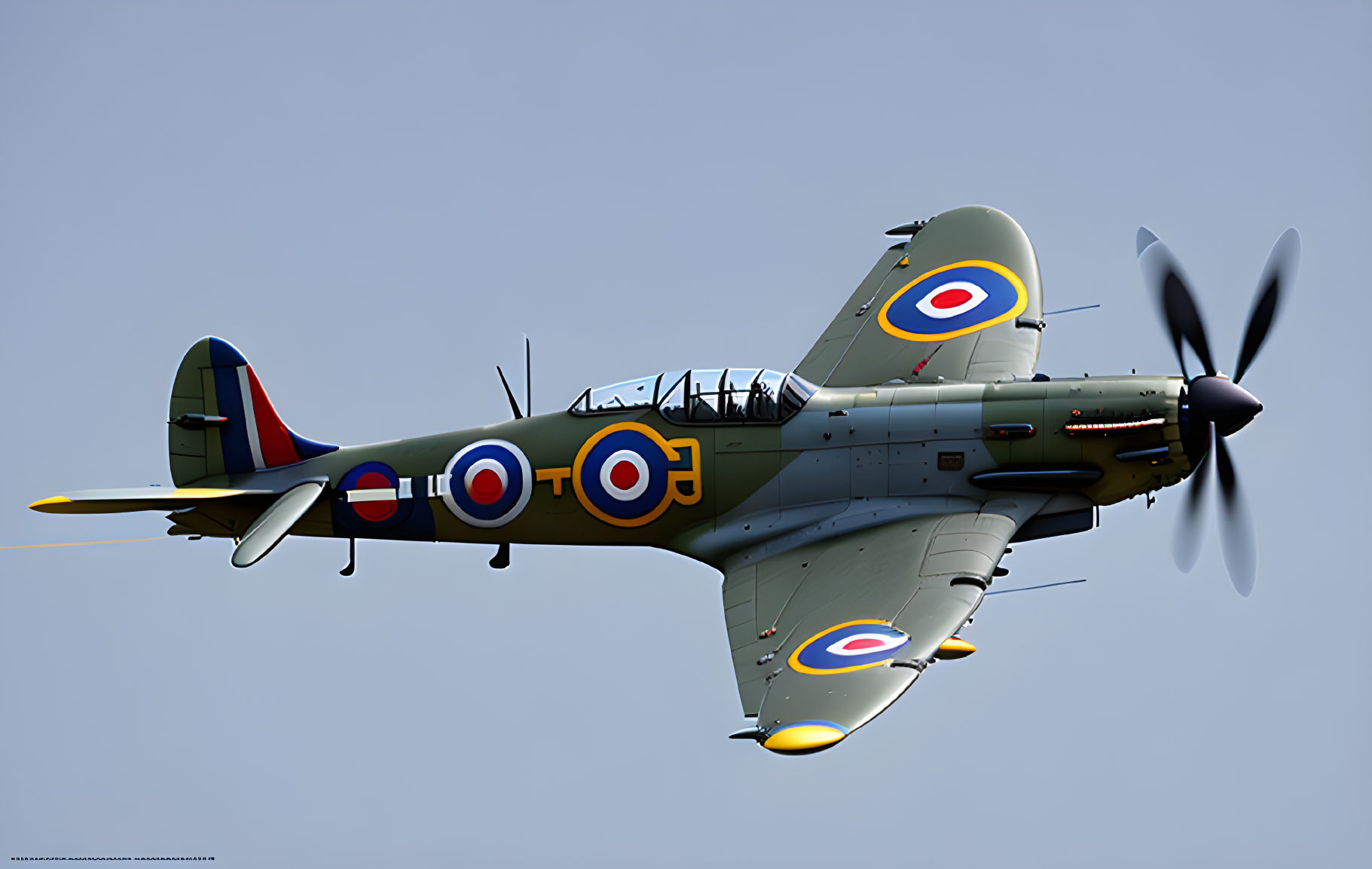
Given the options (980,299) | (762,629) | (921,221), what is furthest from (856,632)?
(921,221)

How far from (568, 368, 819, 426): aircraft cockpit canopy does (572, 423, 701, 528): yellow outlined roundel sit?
0.19m

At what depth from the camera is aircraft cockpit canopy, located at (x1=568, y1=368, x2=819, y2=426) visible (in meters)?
17.1

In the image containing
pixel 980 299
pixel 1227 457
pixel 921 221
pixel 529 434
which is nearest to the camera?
pixel 1227 457

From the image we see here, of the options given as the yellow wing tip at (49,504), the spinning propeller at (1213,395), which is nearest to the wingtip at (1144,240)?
the spinning propeller at (1213,395)

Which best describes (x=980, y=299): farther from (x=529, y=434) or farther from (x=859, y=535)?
(x=529, y=434)

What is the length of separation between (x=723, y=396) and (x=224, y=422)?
507cm

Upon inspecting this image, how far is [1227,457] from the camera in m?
16.4

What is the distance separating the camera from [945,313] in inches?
746

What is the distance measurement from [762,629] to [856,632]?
107 cm

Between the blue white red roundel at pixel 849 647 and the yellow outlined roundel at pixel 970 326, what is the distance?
4338mm

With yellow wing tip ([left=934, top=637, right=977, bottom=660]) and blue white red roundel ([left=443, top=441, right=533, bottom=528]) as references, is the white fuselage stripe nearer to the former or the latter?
blue white red roundel ([left=443, top=441, right=533, bottom=528])

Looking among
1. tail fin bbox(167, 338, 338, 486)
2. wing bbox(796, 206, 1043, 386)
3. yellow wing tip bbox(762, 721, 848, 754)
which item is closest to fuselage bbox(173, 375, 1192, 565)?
tail fin bbox(167, 338, 338, 486)

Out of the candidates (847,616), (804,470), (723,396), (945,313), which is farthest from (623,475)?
(945,313)

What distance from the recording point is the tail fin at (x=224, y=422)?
59.9 ft
